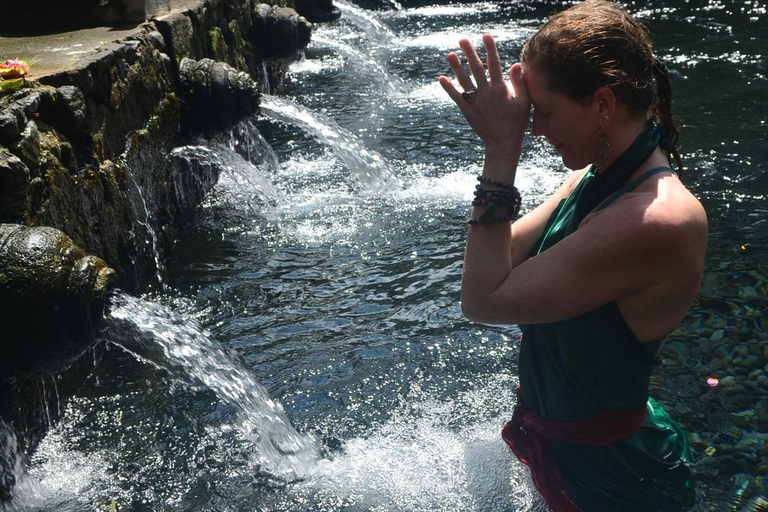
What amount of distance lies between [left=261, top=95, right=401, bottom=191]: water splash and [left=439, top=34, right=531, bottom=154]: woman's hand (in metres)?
3.94

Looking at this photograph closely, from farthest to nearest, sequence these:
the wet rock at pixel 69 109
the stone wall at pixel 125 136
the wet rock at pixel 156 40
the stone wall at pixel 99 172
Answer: the wet rock at pixel 156 40 < the wet rock at pixel 69 109 < the stone wall at pixel 125 136 < the stone wall at pixel 99 172

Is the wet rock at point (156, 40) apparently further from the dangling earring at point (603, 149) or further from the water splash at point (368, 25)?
the water splash at point (368, 25)

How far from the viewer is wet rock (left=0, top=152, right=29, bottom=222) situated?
2.91 m

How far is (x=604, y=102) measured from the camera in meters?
1.86

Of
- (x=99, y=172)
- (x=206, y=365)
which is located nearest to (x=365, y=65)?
(x=99, y=172)

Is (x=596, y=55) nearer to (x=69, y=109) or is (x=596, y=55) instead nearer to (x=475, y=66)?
(x=475, y=66)

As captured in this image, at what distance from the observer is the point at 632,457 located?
6.86 feet

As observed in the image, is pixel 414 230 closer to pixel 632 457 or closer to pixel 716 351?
pixel 716 351

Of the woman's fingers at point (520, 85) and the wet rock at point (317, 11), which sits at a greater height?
the woman's fingers at point (520, 85)

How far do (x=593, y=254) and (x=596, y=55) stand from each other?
0.46m

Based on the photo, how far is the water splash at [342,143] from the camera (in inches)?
238

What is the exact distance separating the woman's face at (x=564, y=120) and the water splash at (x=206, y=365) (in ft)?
5.54

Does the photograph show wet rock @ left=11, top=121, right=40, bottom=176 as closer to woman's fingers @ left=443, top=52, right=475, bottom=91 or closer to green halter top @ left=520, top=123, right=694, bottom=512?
woman's fingers @ left=443, top=52, right=475, bottom=91

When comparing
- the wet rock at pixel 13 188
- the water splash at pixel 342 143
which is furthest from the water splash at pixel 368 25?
the wet rock at pixel 13 188
